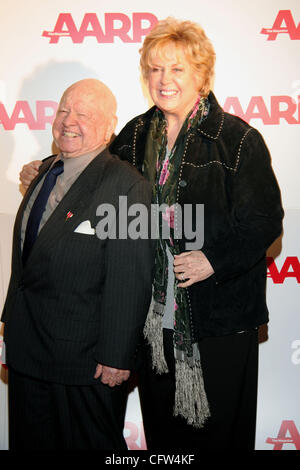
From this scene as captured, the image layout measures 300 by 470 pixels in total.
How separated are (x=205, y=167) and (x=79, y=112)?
0.47m

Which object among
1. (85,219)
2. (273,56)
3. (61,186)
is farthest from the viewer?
(273,56)

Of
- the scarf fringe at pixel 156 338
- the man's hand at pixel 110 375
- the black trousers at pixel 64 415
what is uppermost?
the scarf fringe at pixel 156 338

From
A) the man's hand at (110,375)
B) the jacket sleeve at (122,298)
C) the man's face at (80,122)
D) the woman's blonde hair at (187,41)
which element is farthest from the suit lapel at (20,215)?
the woman's blonde hair at (187,41)

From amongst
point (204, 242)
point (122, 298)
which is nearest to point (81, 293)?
point (122, 298)

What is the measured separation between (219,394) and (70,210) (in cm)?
86

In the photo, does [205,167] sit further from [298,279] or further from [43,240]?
[298,279]

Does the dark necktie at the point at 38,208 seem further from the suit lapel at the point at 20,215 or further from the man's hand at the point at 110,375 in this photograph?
the man's hand at the point at 110,375

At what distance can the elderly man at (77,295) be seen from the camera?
1612 millimetres

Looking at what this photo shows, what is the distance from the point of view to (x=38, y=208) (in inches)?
68.6

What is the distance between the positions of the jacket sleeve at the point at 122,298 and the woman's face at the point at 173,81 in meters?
0.49

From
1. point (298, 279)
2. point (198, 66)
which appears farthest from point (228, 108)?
point (298, 279)

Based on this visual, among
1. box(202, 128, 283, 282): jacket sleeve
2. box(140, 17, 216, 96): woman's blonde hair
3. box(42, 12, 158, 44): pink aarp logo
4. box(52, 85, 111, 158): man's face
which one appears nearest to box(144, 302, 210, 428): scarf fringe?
box(202, 128, 283, 282): jacket sleeve

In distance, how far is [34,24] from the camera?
244cm

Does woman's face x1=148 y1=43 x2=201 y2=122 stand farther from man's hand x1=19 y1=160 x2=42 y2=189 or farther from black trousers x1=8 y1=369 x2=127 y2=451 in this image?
black trousers x1=8 y1=369 x2=127 y2=451
